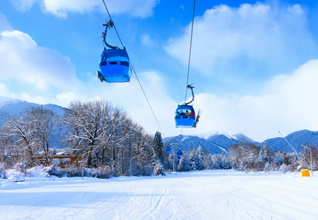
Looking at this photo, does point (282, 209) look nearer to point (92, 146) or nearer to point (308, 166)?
point (92, 146)

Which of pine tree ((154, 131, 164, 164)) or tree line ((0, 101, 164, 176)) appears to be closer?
tree line ((0, 101, 164, 176))

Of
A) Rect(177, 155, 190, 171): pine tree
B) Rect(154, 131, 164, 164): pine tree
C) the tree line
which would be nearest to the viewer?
the tree line

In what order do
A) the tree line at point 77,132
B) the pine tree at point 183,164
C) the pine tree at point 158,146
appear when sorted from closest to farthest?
the tree line at point 77,132 < the pine tree at point 158,146 < the pine tree at point 183,164

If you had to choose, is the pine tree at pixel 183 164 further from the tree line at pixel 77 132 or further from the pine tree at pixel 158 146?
the tree line at pixel 77 132

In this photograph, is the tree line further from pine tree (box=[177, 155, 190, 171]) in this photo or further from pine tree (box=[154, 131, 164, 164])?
pine tree (box=[177, 155, 190, 171])

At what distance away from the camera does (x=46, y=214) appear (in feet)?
19.6

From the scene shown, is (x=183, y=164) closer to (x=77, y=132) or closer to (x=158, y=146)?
(x=158, y=146)

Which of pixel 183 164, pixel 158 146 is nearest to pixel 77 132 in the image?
pixel 158 146

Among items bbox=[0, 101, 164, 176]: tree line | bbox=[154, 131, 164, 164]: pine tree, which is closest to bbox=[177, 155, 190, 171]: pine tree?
bbox=[154, 131, 164, 164]: pine tree

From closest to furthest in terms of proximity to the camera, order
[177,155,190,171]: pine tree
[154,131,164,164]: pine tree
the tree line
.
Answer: the tree line → [154,131,164,164]: pine tree → [177,155,190,171]: pine tree

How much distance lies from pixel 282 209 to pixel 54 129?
3224cm

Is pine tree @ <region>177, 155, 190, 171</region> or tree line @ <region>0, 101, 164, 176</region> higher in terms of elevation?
tree line @ <region>0, 101, 164, 176</region>

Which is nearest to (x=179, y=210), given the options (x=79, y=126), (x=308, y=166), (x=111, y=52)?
(x=111, y=52)

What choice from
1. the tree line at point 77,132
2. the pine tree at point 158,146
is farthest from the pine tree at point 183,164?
the tree line at point 77,132
